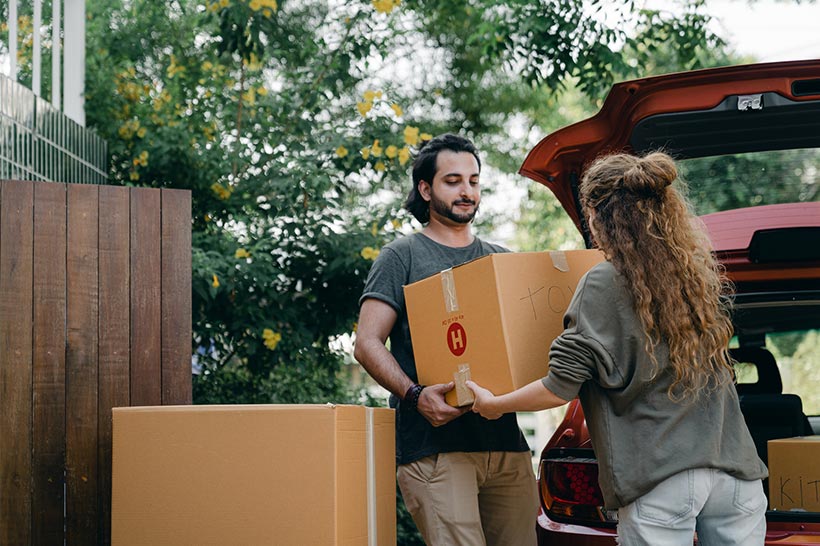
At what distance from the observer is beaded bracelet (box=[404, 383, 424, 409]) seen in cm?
300

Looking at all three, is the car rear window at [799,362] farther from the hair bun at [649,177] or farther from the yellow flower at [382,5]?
the yellow flower at [382,5]

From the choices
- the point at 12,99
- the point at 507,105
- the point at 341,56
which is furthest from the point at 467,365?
the point at 507,105

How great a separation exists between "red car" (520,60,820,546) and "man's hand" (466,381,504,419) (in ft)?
1.30

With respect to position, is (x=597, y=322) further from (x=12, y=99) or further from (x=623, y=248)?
(x=12, y=99)

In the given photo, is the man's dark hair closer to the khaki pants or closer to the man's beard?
the man's beard

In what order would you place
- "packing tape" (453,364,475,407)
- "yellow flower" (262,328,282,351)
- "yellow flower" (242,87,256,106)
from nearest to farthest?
"packing tape" (453,364,475,407), "yellow flower" (262,328,282,351), "yellow flower" (242,87,256,106)

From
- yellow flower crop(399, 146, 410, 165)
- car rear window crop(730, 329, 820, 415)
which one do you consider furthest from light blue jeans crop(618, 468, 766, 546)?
yellow flower crop(399, 146, 410, 165)

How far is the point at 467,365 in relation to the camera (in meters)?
2.83

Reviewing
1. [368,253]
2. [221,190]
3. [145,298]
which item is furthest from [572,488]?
[221,190]

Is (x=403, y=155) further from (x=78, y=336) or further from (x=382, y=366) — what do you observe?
(x=78, y=336)

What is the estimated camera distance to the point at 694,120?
304 centimetres

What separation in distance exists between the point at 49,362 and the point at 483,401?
4.39ft

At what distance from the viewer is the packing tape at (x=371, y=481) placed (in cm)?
274

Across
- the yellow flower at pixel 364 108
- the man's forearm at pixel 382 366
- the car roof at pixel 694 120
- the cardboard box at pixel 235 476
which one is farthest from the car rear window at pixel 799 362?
the cardboard box at pixel 235 476
